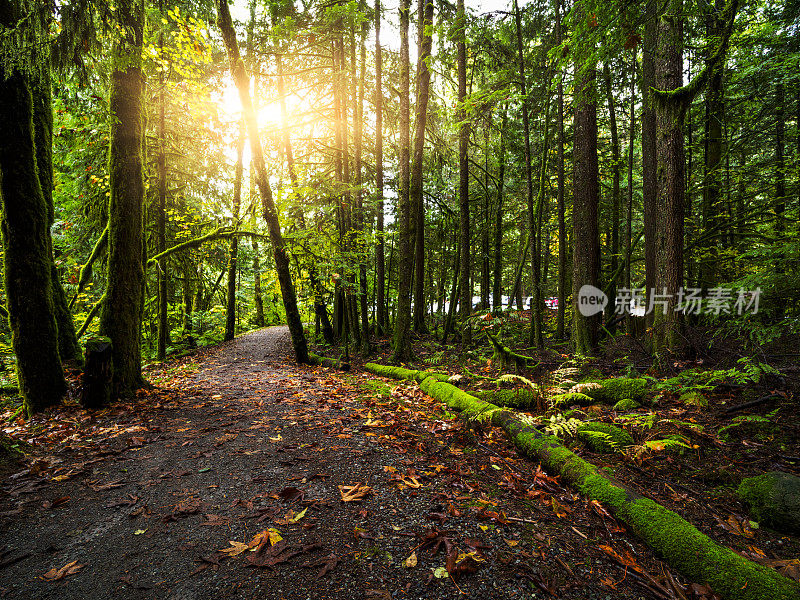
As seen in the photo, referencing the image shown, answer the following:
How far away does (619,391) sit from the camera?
6031 mm

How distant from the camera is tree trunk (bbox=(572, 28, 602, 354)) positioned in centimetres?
852

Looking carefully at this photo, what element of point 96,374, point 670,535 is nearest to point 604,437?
point 670,535

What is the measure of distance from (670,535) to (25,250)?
915 centimetres

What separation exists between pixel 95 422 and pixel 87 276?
16.4 feet

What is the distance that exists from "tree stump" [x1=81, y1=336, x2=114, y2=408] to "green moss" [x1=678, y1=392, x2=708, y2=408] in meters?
9.74

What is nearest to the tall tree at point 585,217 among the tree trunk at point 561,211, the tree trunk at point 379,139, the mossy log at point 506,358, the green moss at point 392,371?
the tree trunk at point 561,211

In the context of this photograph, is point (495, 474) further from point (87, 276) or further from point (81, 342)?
point (81, 342)

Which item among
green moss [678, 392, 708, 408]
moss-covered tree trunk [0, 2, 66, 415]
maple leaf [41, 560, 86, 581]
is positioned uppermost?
moss-covered tree trunk [0, 2, 66, 415]

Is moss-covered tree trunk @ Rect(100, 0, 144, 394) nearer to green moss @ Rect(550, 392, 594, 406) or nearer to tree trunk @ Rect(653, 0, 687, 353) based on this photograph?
green moss @ Rect(550, 392, 594, 406)

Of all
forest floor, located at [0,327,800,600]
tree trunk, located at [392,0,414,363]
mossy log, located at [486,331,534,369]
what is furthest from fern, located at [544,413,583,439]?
tree trunk, located at [392,0,414,363]

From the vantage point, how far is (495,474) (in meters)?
3.92

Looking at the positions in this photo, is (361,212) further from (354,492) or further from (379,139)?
(354,492)

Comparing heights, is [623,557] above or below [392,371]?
below

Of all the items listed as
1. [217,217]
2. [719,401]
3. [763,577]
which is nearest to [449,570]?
[763,577]
